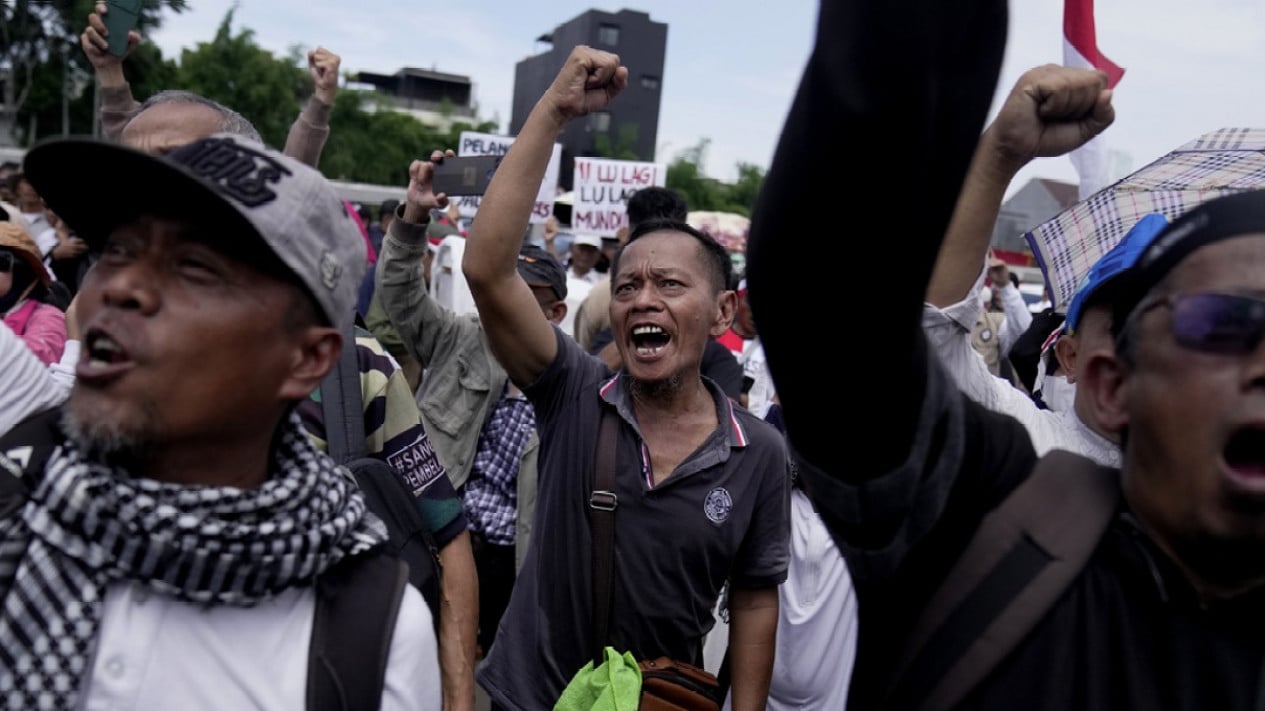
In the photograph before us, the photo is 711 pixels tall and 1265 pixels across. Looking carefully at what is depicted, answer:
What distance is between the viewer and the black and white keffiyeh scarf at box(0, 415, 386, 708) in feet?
4.61

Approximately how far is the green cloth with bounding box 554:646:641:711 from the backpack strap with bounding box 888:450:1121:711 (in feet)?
4.43

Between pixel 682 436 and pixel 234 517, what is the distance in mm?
1702

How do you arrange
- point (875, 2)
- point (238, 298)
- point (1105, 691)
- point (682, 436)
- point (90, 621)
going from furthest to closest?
point (682, 436)
point (238, 298)
point (90, 621)
point (1105, 691)
point (875, 2)

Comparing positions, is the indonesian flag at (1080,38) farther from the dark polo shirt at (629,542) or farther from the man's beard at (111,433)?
the man's beard at (111,433)

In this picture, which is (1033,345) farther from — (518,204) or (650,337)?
(518,204)

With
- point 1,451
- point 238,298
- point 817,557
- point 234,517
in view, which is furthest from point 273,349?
point 817,557

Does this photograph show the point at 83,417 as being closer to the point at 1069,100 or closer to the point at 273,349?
the point at 273,349

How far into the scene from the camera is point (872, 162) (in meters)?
1.01

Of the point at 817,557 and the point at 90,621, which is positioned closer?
the point at 90,621

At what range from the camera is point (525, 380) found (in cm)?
301

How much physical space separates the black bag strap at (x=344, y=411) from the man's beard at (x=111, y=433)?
0.99 metres

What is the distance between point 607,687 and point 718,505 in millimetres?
609

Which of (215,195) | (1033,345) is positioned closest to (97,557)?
(215,195)

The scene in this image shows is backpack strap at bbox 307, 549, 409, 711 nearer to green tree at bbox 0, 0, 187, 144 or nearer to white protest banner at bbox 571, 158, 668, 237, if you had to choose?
white protest banner at bbox 571, 158, 668, 237
